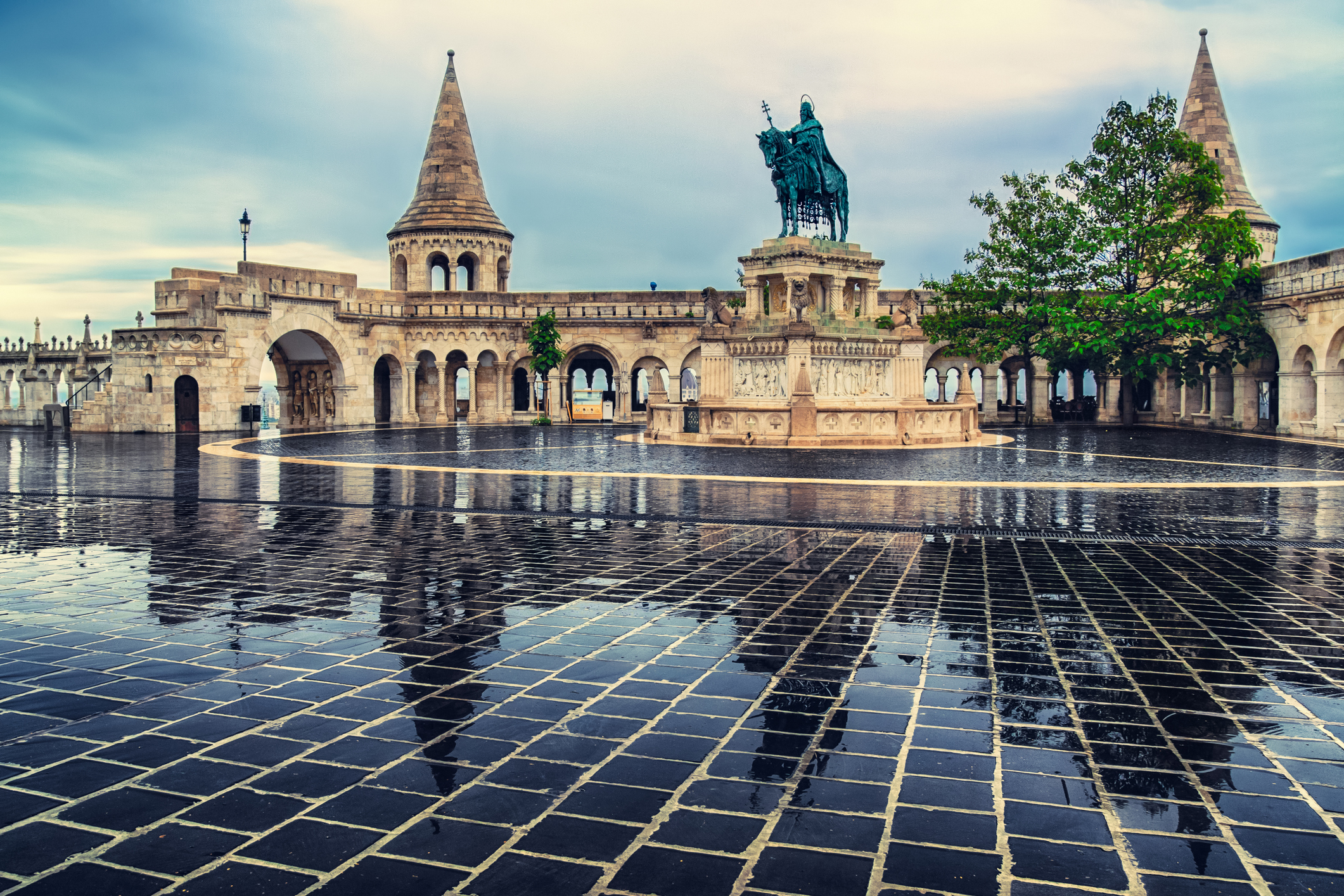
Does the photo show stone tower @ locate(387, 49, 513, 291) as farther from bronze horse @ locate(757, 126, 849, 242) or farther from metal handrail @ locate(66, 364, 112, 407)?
bronze horse @ locate(757, 126, 849, 242)

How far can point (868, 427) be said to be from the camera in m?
25.9

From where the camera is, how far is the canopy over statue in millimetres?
29172

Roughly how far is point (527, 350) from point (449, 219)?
7.21 metres

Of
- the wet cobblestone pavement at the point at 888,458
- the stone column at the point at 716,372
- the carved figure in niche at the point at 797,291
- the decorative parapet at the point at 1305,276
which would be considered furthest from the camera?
the carved figure in niche at the point at 797,291

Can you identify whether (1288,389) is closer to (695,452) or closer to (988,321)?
(988,321)

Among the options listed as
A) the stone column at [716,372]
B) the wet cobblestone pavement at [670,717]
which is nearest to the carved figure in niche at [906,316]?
the stone column at [716,372]

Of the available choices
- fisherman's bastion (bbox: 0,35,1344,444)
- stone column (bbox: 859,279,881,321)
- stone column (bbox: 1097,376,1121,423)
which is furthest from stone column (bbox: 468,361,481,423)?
stone column (bbox: 1097,376,1121,423)

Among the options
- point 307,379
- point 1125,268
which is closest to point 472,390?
point 307,379

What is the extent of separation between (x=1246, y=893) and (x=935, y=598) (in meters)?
3.88

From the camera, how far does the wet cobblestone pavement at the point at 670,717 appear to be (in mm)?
2855

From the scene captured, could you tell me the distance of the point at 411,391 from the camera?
43.9 meters

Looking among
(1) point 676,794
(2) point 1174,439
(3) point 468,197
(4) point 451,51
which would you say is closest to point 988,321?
(2) point 1174,439

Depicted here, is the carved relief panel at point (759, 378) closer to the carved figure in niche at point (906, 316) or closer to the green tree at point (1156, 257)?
the carved figure in niche at point (906, 316)

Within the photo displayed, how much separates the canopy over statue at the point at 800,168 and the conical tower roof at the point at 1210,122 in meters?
19.0
